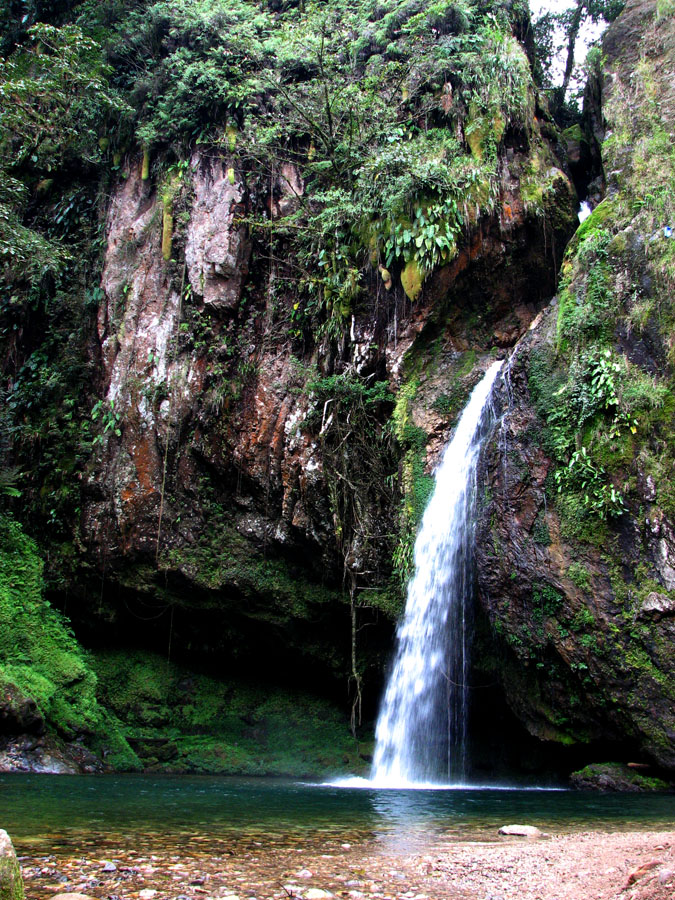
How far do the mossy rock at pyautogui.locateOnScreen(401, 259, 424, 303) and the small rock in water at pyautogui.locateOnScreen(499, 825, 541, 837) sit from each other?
8.58m

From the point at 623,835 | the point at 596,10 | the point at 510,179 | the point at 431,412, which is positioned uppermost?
the point at 596,10

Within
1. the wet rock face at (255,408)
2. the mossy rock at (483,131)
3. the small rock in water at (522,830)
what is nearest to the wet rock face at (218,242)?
the wet rock face at (255,408)

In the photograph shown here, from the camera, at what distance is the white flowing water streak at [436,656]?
31.2ft

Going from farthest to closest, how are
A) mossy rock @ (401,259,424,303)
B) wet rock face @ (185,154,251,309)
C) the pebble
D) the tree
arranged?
the tree → wet rock face @ (185,154,251,309) → mossy rock @ (401,259,424,303) → the pebble

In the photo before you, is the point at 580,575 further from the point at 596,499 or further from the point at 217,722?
the point at 217,722

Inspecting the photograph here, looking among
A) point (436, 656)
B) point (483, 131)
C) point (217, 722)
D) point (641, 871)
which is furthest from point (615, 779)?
point (483, 131)

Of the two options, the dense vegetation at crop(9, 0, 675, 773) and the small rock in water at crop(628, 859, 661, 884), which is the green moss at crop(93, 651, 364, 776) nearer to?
the dense vegetation at crop(9, 0, 675, 773)

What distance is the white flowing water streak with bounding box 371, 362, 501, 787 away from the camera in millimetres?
9516

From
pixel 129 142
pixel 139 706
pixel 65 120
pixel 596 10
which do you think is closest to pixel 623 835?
pixel 139 706

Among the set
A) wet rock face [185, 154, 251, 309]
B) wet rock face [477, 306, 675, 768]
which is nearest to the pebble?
wet rock face [477, 306, 675, 768]

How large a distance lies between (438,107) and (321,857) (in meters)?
13.0

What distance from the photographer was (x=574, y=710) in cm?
834

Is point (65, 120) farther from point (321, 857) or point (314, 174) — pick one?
point (321, 857)

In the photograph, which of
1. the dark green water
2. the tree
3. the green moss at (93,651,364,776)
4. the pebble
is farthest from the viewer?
the tree
